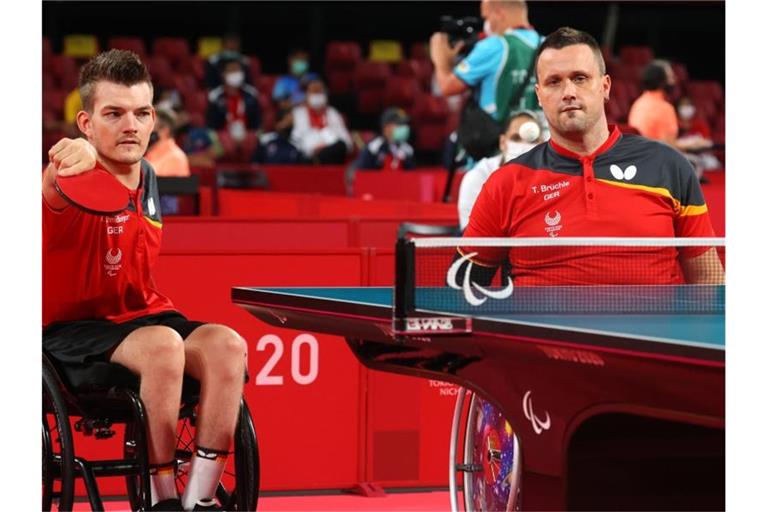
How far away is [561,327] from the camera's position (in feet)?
9.57

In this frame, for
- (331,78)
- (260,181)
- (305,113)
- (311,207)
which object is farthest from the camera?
(331,78)

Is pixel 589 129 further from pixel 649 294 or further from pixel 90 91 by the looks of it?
pixel 90 91

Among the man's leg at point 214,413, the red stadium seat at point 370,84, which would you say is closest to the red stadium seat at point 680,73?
the red stadium seat at point 370,84

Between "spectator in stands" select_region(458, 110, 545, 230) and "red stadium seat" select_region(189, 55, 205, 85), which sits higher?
"red stadium seat" select_region(189, 55, 205, 85)

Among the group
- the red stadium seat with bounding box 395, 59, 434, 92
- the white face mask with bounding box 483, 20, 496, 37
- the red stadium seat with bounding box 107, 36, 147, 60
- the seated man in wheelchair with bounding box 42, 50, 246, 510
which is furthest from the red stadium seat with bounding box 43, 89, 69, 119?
Answer: the seated man in wheelchair with bounding box 42, 50, 246, 510

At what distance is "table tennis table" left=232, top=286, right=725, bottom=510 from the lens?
9.32ft

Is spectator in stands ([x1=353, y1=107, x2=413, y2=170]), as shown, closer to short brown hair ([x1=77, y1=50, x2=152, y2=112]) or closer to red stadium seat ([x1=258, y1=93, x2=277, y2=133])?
red stadium seat ([x1=258, y1=93, x2=277, y2=133])

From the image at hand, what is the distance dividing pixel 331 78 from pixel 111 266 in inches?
576

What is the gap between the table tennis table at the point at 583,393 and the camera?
112 inches

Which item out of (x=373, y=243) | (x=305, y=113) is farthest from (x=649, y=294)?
(x=305, y=113)

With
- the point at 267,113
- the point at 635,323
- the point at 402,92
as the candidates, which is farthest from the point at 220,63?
the point at 635,323

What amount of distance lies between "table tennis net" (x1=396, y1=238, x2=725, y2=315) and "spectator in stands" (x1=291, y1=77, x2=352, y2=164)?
419 inches

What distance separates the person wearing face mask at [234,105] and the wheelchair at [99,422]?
38.7 ft

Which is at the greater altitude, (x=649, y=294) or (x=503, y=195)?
(x=503, y=195)
